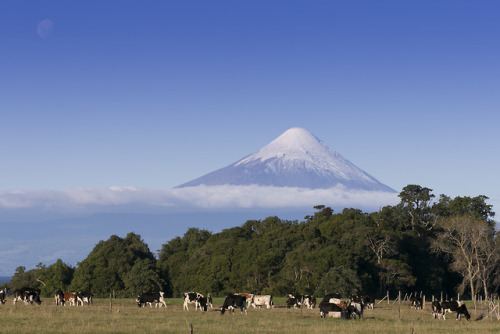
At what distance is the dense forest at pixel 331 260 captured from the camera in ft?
223

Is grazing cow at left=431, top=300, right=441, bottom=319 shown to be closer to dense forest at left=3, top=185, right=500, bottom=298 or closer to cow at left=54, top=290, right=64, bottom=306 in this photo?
dense forest at left=3, top=185, right=500, bottom=298

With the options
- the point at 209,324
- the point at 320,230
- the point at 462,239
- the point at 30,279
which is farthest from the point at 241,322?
the point at 30,279

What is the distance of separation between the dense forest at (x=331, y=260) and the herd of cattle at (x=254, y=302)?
62.8ft

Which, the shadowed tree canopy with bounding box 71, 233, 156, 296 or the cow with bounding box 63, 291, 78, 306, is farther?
Result: the shadowed tree canopy with bounding box 71, 233, 156, 296

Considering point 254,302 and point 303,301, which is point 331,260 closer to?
Answer: point 303,301

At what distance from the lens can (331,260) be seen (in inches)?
2675

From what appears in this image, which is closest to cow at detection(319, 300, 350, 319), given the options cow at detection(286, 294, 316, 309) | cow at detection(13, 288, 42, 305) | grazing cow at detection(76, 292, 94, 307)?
cow at detection(286, 294, 316, 309)

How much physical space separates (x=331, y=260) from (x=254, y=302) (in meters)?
25.9

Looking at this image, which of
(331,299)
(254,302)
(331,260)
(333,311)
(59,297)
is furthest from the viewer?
(331,260)

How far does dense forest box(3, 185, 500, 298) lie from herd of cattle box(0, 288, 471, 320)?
1914 centimetres

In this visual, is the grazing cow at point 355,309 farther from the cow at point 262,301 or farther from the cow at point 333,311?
the cow at point 262,301

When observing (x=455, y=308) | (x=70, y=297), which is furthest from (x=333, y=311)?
(x=70, y=297)

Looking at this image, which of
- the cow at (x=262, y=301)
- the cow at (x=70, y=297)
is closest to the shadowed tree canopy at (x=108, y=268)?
the cow at (x=70, y=297)

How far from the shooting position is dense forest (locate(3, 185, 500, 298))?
67875 millimetres
